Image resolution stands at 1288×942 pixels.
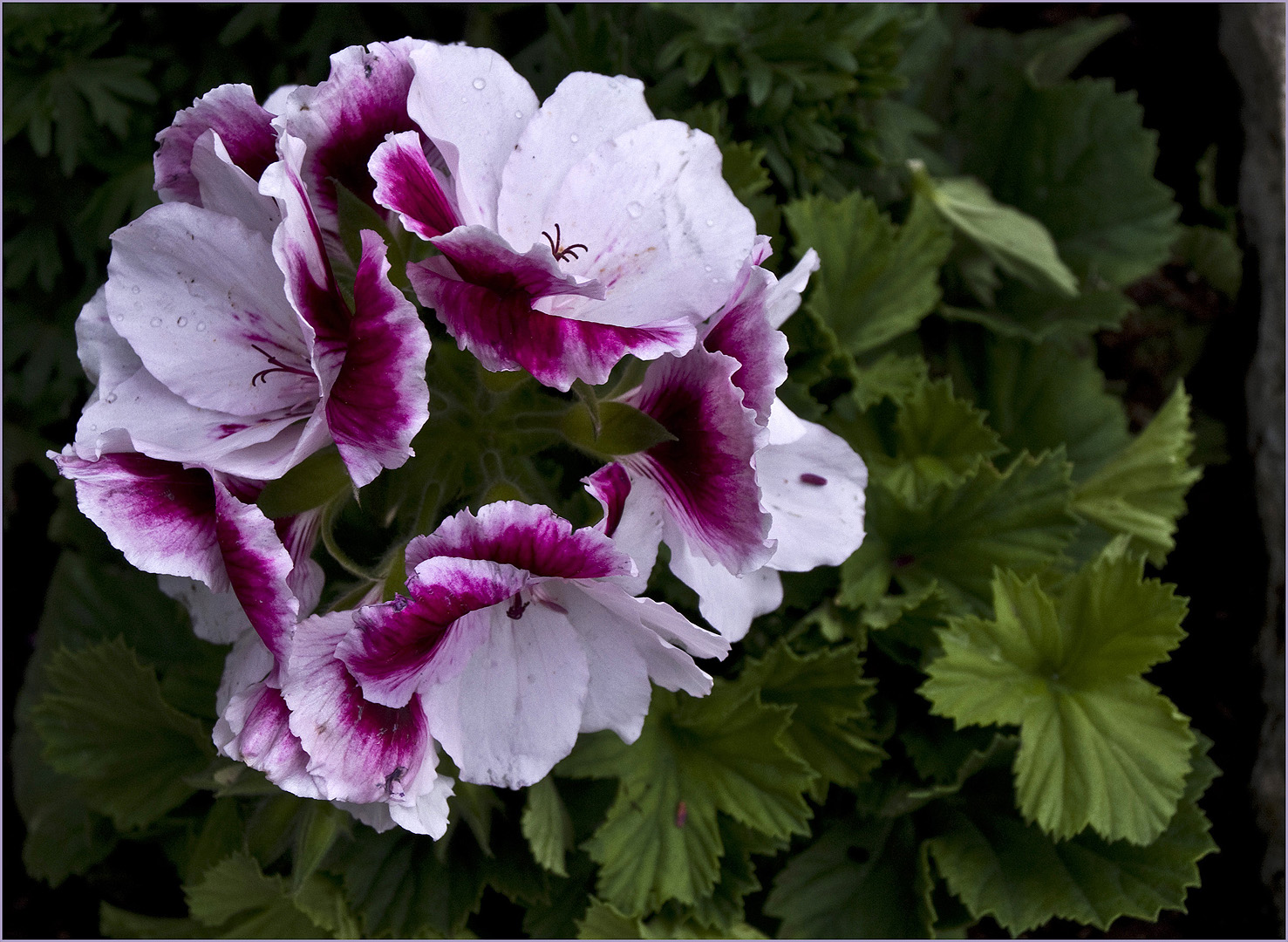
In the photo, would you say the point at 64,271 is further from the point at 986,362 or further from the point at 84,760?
the point at 986,362

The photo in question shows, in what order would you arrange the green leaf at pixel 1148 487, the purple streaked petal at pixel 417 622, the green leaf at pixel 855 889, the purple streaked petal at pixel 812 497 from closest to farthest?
1. the purple streaked petal at pixel 417 622
2. the purple streaked petal at pixel 812 497
3. the green leaf at pixel 855 889
4. the green leaf at pixel 1148 487

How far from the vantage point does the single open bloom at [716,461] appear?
73cm

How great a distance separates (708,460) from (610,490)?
0.07 metres

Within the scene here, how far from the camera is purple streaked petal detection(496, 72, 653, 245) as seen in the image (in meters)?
0.77

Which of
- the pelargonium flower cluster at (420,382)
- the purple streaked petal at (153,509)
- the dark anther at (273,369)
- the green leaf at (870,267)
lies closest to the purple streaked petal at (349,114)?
the pelargonium flower cluster at (420,382)

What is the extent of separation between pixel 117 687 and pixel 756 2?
3.78 ft

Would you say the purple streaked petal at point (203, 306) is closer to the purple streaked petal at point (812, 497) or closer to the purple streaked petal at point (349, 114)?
the purple streaked petal at point (349, 114)

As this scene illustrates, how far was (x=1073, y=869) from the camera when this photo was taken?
1.36m

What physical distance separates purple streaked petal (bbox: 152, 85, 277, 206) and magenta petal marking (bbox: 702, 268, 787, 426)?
34cm

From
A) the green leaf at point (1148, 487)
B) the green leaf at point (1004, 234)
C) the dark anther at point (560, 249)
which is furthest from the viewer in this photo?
the green leaf at point (1004, 234)

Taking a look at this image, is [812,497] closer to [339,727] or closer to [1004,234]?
[339,727]

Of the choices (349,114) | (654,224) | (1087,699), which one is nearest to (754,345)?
(654,224)

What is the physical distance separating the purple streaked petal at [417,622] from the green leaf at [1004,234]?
115 centimetres

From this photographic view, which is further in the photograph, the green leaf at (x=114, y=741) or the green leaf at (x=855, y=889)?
the green leaf at (x=855, y=889)
